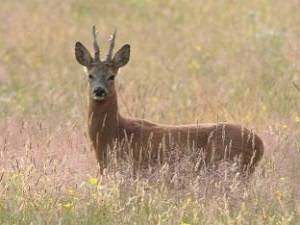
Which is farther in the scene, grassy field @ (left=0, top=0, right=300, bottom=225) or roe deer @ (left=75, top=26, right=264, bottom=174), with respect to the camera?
roe deer @ (left=75, top=26, right=264, bottom=174)

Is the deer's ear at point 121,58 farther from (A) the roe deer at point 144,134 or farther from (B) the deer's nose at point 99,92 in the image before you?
(B) the deer's nose at point 99,92

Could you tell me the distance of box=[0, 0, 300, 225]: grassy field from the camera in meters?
7.75

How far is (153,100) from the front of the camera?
12.4 meters

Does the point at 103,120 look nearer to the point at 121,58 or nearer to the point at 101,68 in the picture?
the point at 101,68

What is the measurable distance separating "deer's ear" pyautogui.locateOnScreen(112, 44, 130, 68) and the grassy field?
811 mm

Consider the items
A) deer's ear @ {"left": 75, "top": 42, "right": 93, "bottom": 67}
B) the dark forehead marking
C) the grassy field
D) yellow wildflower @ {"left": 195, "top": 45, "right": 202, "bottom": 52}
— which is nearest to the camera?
the grassy field

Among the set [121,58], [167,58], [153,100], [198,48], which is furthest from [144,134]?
[198,48]

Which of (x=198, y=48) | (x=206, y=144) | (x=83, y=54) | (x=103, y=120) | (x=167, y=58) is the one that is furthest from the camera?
(x=198, y=48)

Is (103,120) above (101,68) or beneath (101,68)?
beneath

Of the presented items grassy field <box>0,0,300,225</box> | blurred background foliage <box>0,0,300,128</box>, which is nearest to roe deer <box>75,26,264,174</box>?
grassy field <box>0,0,300,225</box>

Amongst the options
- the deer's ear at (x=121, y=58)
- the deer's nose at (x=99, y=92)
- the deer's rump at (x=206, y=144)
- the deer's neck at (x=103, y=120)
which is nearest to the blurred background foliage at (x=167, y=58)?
the deer's ear at (x=121, y=58)

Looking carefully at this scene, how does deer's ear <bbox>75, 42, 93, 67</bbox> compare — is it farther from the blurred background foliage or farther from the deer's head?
the blurred background foliage

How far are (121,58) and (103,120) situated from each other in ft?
2.17

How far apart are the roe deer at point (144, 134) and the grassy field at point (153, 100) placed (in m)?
0.21
